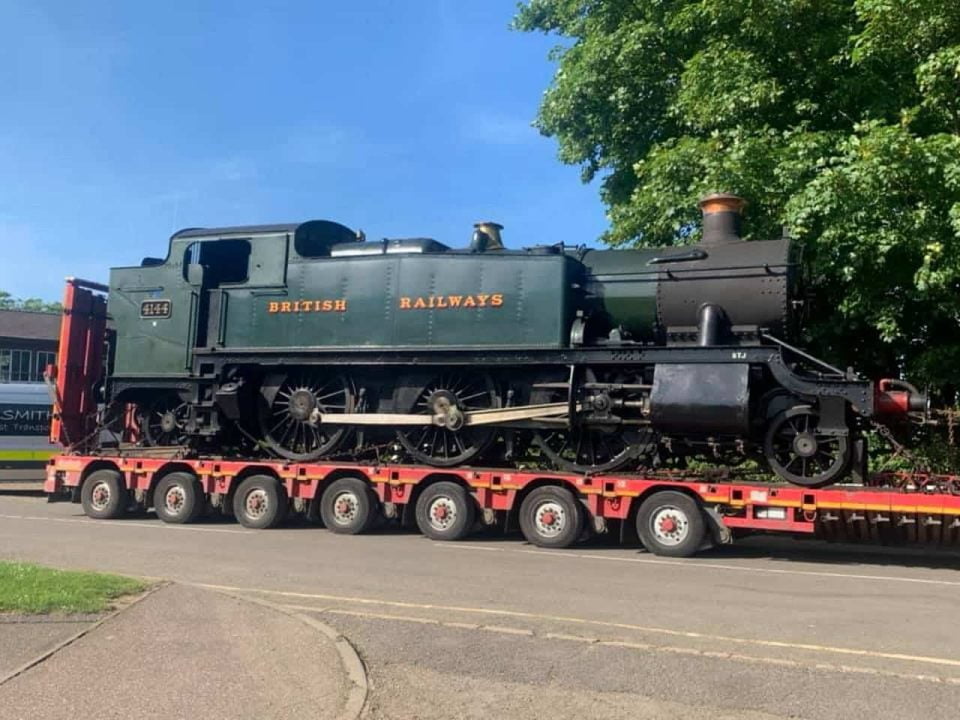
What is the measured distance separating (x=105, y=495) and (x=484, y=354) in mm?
7090

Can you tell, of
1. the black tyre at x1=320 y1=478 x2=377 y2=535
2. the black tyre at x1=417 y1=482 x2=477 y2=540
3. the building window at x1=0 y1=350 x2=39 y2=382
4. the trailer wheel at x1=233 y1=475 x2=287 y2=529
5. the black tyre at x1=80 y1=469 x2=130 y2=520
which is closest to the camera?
the black tyre at x1=417 y1=482 x2=477 y2=540

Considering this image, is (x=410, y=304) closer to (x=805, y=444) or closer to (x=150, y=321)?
(x=150, y=321)

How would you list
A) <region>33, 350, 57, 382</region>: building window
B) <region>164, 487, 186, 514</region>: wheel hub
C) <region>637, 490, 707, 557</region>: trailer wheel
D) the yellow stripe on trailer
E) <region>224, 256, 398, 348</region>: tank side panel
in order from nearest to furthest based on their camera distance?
<region>637, 490, 707, 557</region>: trailer wheel < <region>224, 256, 398, 348</region>: tank side panel < <region>164, 487, 186, 514</region>: wheel hub < the yellow stripe on trailer < <region>33, 350, 57, 382</region>: building window

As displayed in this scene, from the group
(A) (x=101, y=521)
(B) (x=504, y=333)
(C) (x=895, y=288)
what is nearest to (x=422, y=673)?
(B) (x=504, y=333)

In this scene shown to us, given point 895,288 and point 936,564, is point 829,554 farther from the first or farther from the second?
point 895,288

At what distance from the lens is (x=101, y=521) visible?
14516 mm

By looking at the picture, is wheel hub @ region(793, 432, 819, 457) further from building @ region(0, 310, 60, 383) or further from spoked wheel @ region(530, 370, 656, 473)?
building @ region(0, 310, 60, 383)

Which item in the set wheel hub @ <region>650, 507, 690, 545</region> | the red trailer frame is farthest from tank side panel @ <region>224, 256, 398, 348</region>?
wheel hub @ <region>650, 507, 690, 545</region>

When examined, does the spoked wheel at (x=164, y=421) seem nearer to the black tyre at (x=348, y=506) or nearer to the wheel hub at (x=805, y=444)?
the black tyre at (x=348, y=506)

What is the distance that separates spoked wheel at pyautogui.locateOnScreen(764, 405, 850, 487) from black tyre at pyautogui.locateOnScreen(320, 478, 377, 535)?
→ 214 inches

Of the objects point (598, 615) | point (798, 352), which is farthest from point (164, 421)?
point (798, 352)

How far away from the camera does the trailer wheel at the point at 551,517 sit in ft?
37.8

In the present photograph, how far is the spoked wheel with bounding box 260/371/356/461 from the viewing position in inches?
530

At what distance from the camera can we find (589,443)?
12.2m
